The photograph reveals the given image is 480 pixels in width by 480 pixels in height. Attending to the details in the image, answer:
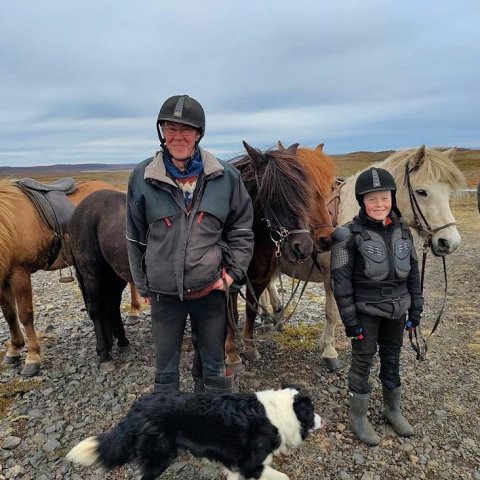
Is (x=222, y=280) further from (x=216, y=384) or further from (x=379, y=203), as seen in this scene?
(x=379, y=203)

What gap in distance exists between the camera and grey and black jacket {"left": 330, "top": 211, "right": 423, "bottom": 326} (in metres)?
3.34

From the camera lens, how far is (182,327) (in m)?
3.32

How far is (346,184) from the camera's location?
4945 millimetres

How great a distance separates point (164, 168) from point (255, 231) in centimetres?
144

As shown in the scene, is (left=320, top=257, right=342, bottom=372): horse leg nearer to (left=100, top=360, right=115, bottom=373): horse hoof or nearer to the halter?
the halter

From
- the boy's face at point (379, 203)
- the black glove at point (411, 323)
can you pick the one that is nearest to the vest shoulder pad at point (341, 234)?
the boy's face at point (379, 203)

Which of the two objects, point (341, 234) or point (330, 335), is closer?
point (341, 234)

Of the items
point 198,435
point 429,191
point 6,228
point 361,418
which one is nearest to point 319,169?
point 429,191

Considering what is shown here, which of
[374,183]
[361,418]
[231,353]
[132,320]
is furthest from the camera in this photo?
[132,320]

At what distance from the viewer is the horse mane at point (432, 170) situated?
400cm

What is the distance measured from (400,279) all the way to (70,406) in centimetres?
385

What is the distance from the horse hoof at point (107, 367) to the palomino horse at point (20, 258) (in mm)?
878

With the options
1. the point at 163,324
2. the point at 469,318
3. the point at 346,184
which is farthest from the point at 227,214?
the point at 469,318

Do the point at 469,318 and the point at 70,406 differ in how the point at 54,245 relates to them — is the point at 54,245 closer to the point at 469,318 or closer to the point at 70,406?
the point at 70,406
